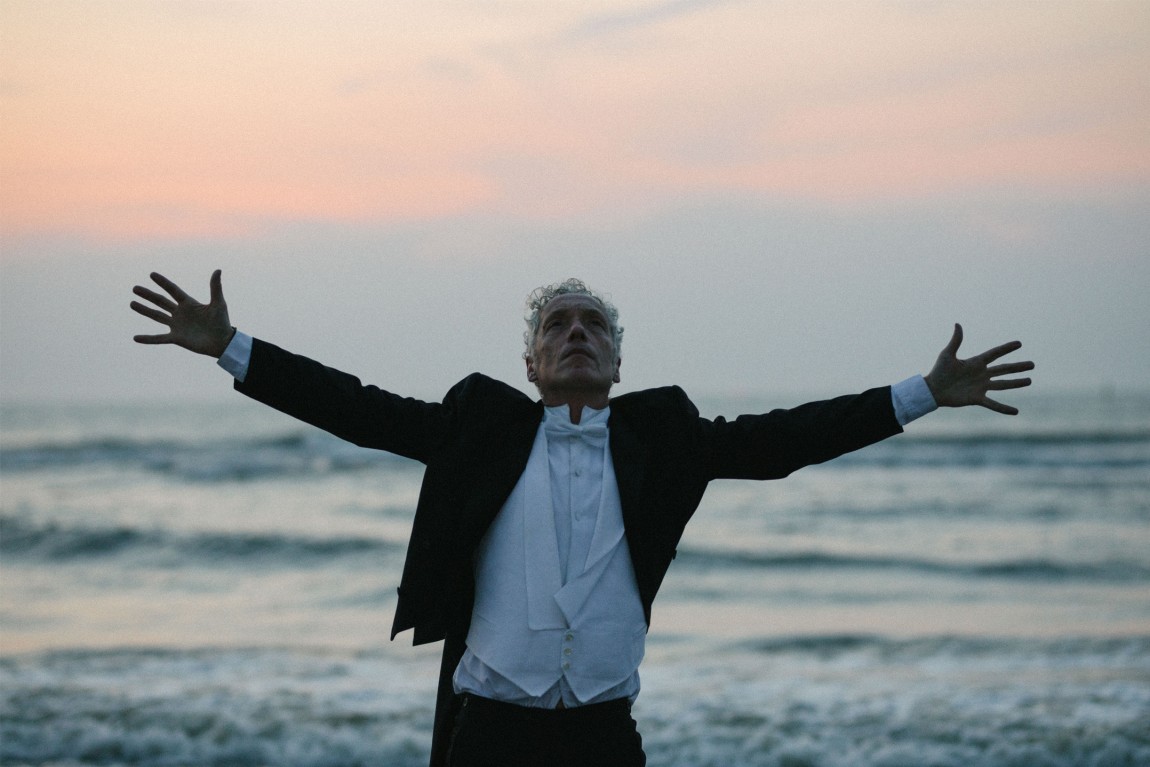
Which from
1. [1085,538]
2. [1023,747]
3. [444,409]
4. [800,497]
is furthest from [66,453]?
[444,409]

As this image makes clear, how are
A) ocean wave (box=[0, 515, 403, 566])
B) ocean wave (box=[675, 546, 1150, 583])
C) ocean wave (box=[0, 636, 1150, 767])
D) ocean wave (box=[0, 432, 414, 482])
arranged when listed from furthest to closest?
→ ocean wave (box=[0, 432, 414, 482])
ocean wave (box=[0, 515, 403, 566])
ocean wave (box=[675, 546, 1150, 583])
ocean wave (box=[0, 636, 1150, 767])

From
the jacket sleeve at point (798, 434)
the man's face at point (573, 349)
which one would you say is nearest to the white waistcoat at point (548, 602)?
the man's face at point (573, 349)

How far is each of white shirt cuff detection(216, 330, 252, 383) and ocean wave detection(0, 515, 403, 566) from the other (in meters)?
10.6

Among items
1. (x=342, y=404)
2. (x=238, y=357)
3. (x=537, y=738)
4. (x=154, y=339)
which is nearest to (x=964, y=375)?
(x=537, y=738)

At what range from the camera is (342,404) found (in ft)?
9.66

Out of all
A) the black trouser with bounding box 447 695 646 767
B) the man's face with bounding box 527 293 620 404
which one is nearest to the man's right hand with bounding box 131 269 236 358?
the man's face with bounding box 527 293 620 404

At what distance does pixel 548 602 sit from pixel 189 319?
111cm

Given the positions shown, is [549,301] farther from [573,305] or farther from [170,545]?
[170,545]

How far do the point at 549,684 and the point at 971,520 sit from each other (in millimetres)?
14717

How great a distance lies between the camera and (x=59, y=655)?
27.5 ft

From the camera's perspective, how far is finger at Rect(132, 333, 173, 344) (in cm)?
295

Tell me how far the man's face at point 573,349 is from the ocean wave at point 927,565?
9.79 metres

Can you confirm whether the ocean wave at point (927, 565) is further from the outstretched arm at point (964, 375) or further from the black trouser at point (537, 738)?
the black trouser at point (537, 738)

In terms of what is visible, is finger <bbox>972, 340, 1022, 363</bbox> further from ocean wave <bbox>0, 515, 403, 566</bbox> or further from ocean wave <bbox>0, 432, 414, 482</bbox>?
ocean wave <bbox>0, 432, 414, 482</bbox>
